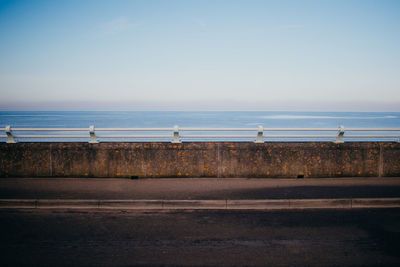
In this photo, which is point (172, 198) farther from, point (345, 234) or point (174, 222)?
point (345, 234)

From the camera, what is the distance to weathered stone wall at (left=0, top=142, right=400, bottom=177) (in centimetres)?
761

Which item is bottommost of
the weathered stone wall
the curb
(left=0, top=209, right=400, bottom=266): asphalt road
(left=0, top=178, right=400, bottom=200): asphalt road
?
(left=0, top=209, right=400, bottom=266): asphalt road

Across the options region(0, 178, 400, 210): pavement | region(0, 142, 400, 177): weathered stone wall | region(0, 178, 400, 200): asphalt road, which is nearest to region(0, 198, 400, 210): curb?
region(0, 178, 400, 210): pavement

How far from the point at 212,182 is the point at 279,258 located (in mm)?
3785

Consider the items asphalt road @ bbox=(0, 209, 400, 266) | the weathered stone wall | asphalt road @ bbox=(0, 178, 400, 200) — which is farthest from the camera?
the weathered stone wall

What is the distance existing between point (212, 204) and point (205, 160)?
213 centimetres

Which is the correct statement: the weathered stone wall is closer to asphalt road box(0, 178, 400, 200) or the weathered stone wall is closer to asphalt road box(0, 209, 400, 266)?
asphalt road box(0, 178, 400, 200)

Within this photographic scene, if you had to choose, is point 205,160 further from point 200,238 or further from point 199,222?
point 200,238

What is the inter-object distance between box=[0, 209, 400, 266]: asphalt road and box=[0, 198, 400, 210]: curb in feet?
0.94

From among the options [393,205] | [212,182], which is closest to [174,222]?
[212,182]

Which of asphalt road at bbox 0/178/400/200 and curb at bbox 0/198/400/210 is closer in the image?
curb at bbox 0/198/400/210

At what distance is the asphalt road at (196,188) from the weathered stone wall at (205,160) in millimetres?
290

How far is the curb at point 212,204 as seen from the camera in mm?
5652

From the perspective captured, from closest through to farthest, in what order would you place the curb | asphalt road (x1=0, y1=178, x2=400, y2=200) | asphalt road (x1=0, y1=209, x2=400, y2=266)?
1. asphalt road (x1=0, y1=209, x2=400, y2=266)
2. the curb
3. asphalt road (x1=0, y1=178, x2=400, y2=200)
